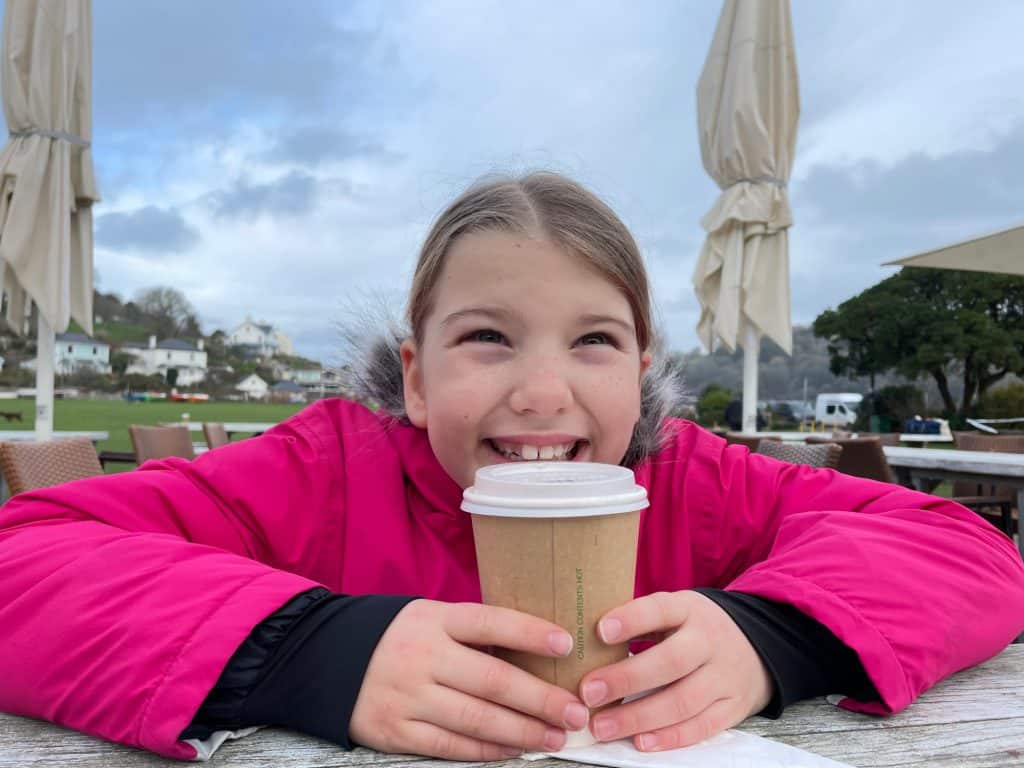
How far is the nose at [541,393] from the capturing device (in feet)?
4.07

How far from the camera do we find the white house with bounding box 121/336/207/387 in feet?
181

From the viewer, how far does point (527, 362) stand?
1.30 meters

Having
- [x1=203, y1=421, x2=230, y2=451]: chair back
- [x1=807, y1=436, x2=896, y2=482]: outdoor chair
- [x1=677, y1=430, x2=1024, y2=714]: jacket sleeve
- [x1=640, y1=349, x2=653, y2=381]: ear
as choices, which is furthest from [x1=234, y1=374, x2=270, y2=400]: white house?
[x1=677, y1=430, x2=1024, y2=714]: jacket sleeve

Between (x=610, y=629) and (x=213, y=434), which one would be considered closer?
(x=610, y=629)

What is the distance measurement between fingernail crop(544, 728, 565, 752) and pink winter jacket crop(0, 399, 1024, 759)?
33 centimetres

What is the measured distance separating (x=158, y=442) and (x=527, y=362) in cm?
555

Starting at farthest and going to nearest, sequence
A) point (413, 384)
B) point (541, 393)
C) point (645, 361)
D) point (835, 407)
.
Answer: point (835, 407) < point (645, 361) < point (413, 384) < point (541, 393)

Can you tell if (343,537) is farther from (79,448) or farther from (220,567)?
(79,448)

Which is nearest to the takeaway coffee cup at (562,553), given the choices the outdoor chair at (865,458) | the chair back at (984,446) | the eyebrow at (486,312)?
the eyebrow at (486,312)

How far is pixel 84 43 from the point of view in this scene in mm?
5355

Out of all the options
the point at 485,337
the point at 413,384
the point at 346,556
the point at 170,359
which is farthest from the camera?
the point at 170,359

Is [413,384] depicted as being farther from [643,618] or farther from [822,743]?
[822,743]

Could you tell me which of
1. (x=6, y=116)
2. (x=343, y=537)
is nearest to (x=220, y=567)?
(x=343, y=537)

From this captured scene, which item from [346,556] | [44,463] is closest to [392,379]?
[346,556]
